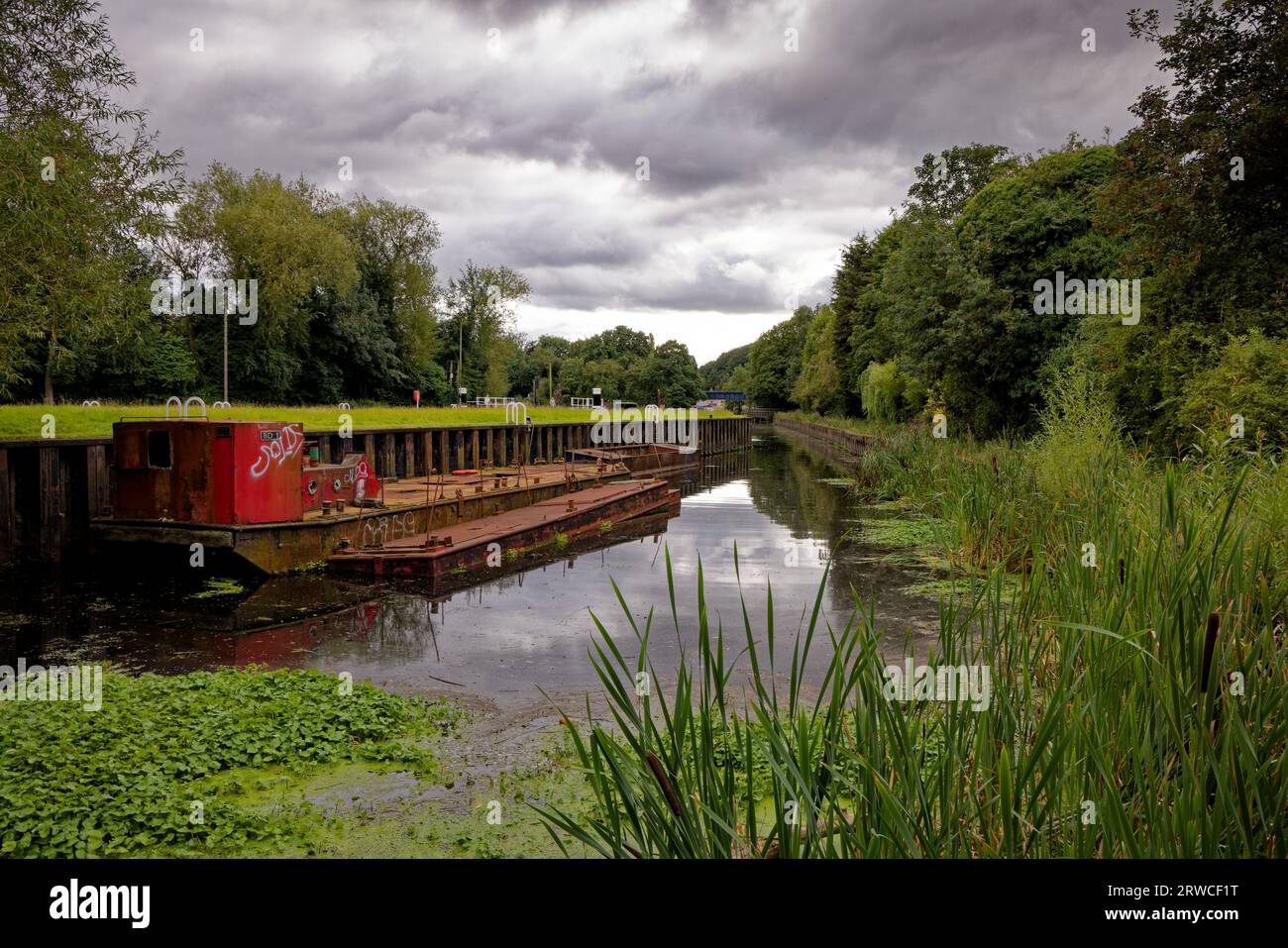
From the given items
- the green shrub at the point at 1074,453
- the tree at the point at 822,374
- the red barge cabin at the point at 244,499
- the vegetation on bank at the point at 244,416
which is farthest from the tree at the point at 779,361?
the red barge cabin at the point at 244,499

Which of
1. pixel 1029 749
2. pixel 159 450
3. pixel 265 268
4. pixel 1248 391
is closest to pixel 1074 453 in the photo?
pixel 1248 391

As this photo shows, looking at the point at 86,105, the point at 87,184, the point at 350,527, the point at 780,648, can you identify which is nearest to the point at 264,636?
the point at 350,527

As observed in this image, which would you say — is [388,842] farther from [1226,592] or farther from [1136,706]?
[1226,592]

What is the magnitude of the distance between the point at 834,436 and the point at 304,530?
40.8m

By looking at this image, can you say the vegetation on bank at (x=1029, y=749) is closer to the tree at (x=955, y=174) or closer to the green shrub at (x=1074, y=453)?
the green shrub at (x=1074, y=453)

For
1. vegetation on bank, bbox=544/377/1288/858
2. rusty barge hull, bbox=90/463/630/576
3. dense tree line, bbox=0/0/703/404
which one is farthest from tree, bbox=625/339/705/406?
vegetation on bank, bbox=544/377/1288/858

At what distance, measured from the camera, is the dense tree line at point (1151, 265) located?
11742 mm

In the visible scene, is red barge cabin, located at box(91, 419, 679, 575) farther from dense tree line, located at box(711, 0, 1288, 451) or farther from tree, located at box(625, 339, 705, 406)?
tree, located at box(625, 339, 705, 406)

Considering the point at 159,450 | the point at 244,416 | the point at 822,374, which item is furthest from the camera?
the point at 822,374

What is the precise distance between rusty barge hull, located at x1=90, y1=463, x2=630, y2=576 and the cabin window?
2.61 ft

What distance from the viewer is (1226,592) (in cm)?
357

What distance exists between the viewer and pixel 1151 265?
1501 cm

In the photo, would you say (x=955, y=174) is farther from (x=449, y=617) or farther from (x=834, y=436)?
(x=449, y=617)
